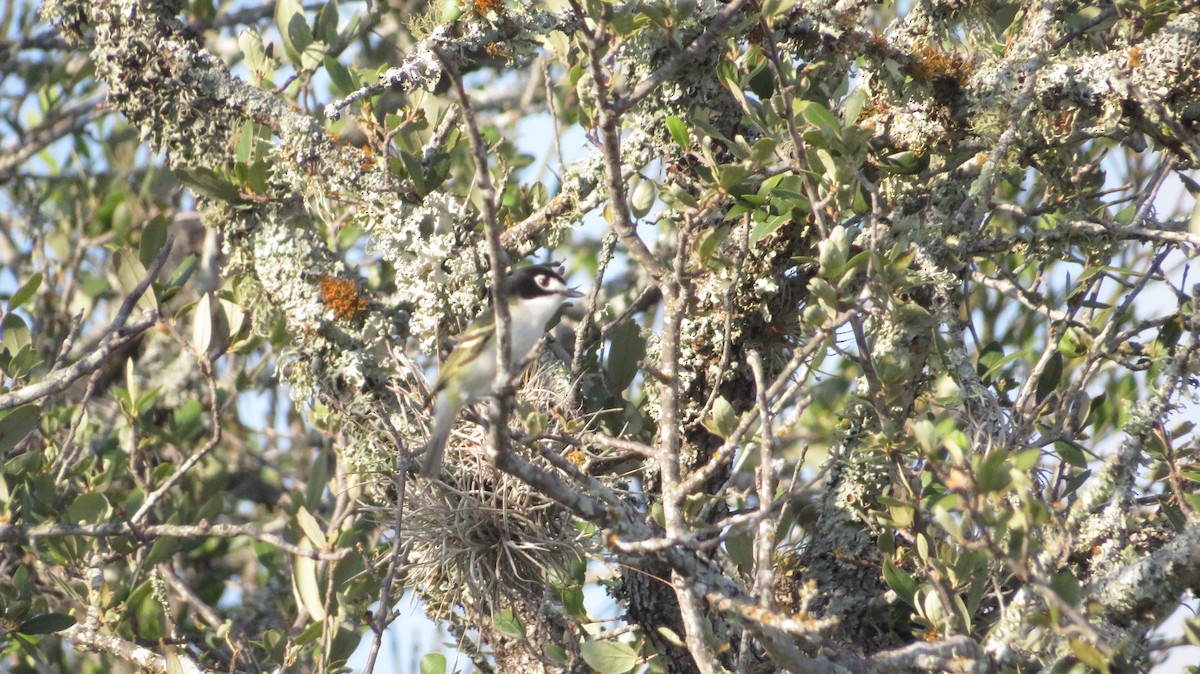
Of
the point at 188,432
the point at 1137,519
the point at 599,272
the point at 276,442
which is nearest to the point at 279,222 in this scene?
the point at 599,272

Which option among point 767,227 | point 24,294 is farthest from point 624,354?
point 24,294

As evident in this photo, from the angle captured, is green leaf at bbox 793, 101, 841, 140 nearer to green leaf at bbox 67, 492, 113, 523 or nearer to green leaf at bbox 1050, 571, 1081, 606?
green leaf at bbox 1050, 571, 1081, 606

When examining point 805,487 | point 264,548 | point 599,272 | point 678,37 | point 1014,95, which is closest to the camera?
point 805,487

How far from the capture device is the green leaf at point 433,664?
423 centimetres

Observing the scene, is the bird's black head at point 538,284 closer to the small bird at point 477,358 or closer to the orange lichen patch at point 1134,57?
the small bird at point 477,358

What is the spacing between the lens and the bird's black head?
396 cm

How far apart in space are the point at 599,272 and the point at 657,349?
0.41 metres

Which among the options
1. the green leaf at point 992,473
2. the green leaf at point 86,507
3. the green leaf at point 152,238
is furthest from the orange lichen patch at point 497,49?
the green leaf at point 86,507

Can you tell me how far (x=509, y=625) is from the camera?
3.99 metres

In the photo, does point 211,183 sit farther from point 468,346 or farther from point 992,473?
point 992,473

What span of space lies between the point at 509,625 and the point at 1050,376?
2.14 m

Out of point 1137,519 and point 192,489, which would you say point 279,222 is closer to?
point 192,489

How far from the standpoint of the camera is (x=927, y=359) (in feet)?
12.7

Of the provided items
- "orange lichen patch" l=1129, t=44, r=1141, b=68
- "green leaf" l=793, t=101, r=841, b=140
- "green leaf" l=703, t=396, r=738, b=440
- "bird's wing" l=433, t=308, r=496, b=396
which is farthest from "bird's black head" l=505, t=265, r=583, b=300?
"orange lichen patch" l=1129, t=44, r=1141, b=68
